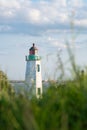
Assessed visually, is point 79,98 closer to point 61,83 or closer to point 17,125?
point 17,125

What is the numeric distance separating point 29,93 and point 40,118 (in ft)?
3.62

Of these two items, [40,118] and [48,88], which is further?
[48,88]

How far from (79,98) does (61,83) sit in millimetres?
1097

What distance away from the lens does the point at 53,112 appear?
122 inches

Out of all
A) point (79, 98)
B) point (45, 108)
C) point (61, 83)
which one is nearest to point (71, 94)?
point (79, 98)

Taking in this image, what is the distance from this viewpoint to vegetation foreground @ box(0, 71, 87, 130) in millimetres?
2879

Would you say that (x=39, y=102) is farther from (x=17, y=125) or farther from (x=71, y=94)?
(x=17, y=125)

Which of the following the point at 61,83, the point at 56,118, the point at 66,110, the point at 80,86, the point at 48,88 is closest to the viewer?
the point at 56,118

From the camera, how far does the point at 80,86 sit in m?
3.53

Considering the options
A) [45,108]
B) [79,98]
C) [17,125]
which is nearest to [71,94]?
[79,98]

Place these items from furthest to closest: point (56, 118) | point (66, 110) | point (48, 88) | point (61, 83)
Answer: point (61, 83), point (48, 88), point (66, 110), point (56, 118)

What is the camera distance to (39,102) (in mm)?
3725

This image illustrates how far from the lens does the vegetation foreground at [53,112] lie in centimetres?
288

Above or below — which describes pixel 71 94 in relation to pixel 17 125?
above
